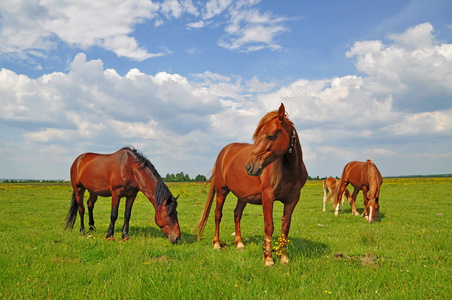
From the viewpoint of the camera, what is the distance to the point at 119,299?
381 cm

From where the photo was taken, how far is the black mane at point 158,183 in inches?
315

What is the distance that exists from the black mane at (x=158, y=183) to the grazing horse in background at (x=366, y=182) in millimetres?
9021

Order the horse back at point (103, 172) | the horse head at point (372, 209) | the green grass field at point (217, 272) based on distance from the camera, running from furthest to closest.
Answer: the horse head at point (372, 209) < the horse back at point (103, 172) < the green grass field at point (217, 272)

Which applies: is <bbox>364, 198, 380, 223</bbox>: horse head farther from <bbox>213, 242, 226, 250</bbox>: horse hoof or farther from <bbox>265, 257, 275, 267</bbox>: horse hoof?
<bbox>265, 257, 275, 267</bbox>: horse hoof

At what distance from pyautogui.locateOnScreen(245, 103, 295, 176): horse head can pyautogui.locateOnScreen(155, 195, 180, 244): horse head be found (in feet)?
13.2

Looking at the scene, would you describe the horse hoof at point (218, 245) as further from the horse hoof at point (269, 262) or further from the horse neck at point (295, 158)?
the horse neck at point (295, 158)

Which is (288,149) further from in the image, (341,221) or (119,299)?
(341,221)

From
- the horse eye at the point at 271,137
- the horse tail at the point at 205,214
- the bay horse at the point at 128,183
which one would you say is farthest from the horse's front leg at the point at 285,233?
the bay horse at the point at 128,183

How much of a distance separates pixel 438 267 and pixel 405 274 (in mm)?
1040

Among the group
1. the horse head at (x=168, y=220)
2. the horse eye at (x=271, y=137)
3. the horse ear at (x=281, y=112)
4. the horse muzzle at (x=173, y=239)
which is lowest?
the horse muzzle at (x=173, y=239)

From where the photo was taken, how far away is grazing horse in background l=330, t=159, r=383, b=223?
12.4m

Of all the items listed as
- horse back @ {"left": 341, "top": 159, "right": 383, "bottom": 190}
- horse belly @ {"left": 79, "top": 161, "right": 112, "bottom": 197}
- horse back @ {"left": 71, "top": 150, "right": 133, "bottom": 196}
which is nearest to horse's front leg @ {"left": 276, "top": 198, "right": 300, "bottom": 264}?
horse back @ {"left": 71, "top": 150, "right": 133, "bottom": 196}

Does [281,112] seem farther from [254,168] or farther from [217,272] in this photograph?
[217,272]

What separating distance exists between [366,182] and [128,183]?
38.7 ft
